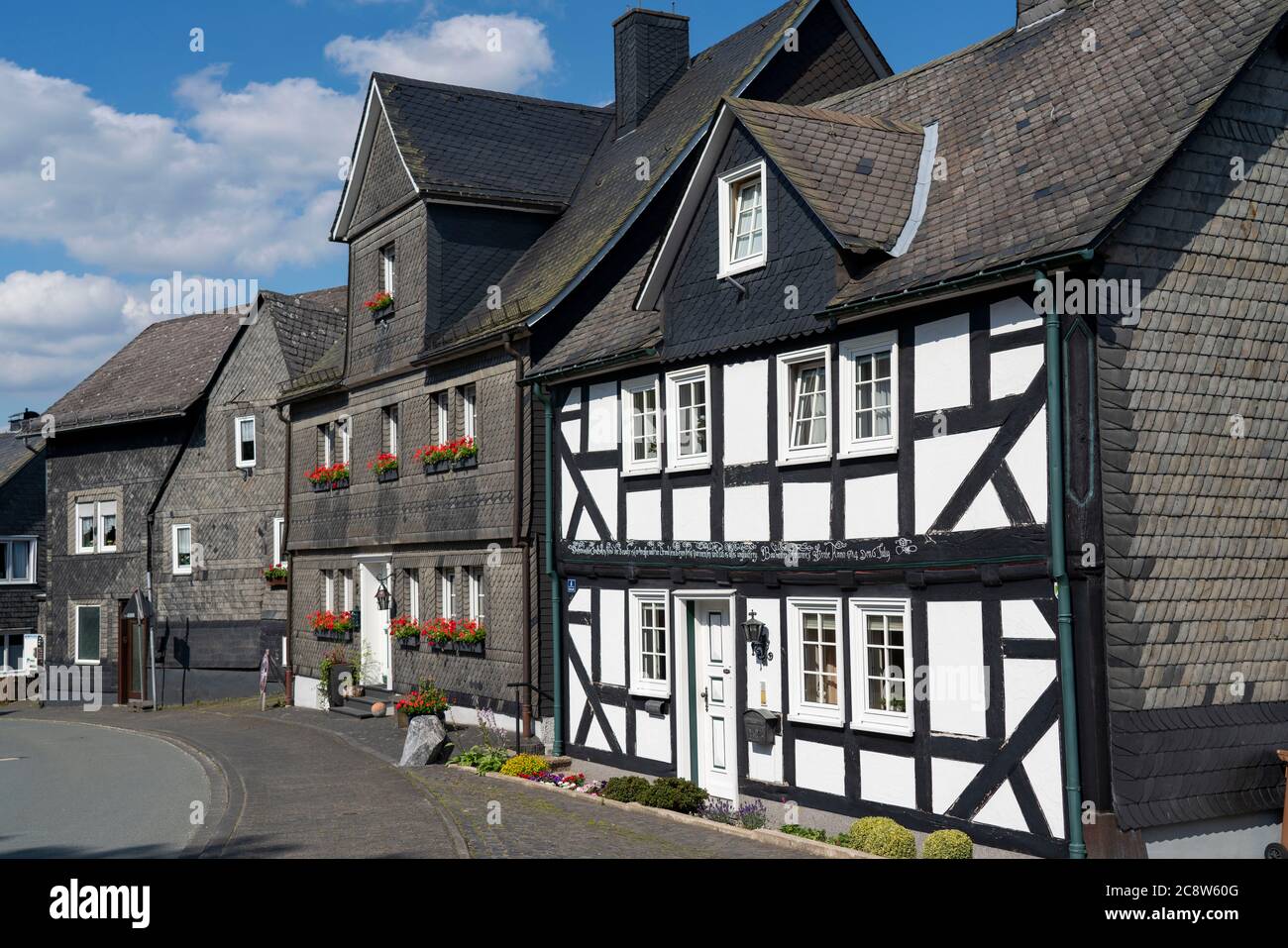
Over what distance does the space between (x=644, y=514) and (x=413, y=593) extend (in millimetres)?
8558

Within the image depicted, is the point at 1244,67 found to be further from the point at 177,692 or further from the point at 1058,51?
the point at 177,692

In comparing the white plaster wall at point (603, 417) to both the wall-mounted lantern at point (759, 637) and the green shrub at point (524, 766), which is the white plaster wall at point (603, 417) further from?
the green shrub at point (524, 766)

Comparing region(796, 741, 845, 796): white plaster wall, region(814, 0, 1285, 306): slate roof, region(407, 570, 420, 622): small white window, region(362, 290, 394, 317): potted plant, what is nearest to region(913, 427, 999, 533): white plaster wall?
region(814, 0, 1285, 306): slate roof

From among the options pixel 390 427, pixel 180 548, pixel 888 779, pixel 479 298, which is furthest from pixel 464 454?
pixel 180 548

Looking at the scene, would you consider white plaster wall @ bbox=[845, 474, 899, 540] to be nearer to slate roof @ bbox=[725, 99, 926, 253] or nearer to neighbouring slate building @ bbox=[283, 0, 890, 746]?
slate roof @ bbox=[725, 99, 926, 253]

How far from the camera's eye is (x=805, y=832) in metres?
14.3

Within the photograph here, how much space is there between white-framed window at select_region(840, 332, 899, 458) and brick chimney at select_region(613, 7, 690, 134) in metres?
12.4

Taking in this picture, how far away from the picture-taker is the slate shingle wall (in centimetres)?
1166

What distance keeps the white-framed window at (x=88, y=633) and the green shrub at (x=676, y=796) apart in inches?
1068

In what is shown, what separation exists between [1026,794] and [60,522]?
34463 mm

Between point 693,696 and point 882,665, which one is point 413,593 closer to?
point 693,696

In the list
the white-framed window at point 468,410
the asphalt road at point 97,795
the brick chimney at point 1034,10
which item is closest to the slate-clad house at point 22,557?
the asphalt road at point 97,795
